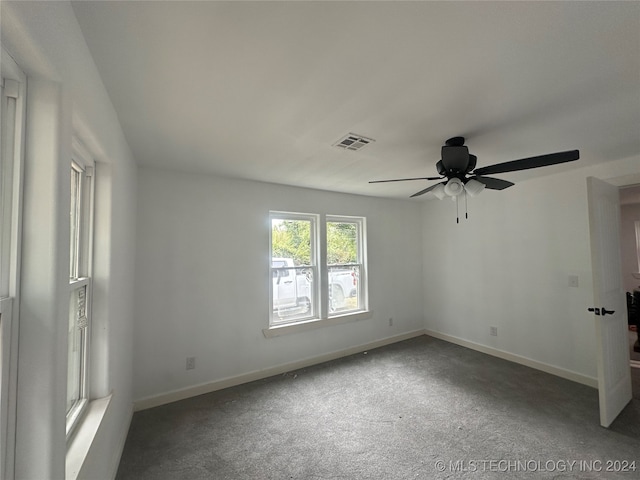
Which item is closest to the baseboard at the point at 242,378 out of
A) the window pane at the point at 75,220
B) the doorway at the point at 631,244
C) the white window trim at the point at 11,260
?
the window pane at the point at 75,220

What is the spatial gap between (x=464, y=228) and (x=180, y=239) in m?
3.90

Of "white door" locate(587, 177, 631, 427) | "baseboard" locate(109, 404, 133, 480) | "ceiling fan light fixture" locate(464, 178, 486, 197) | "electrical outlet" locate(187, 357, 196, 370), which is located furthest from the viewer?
"electrical outlet" locate(187, 357, 196, 370)

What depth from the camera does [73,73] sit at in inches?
40.1

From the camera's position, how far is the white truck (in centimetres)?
349

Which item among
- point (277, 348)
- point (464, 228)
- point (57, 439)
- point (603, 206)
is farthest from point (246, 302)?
point (603, 206)

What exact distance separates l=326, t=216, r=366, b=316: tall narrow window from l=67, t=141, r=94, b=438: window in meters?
2.76

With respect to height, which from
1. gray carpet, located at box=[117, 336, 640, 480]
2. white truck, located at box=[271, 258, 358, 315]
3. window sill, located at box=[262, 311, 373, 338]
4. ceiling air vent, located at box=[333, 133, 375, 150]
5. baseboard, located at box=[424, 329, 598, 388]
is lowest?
gray carpet, located at box=[117, 336, 640, 480]

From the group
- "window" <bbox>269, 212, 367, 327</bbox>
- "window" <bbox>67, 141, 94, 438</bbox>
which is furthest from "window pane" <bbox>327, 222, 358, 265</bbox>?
"window" <bbox>67, 141, 94, 438</bbox>

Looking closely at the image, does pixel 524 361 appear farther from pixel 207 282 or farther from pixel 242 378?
pixel 207 282

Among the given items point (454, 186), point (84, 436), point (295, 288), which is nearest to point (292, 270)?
point (295, 288)

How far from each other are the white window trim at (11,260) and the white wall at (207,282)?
2032 mm

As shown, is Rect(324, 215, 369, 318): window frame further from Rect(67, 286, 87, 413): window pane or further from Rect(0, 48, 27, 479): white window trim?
Rect(0, 48, 27, 479): white window trim

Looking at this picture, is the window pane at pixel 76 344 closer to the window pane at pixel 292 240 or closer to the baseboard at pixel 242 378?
the baseboard at pixel 242 378

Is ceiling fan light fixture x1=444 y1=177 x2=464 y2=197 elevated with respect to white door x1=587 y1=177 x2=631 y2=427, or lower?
elevated
